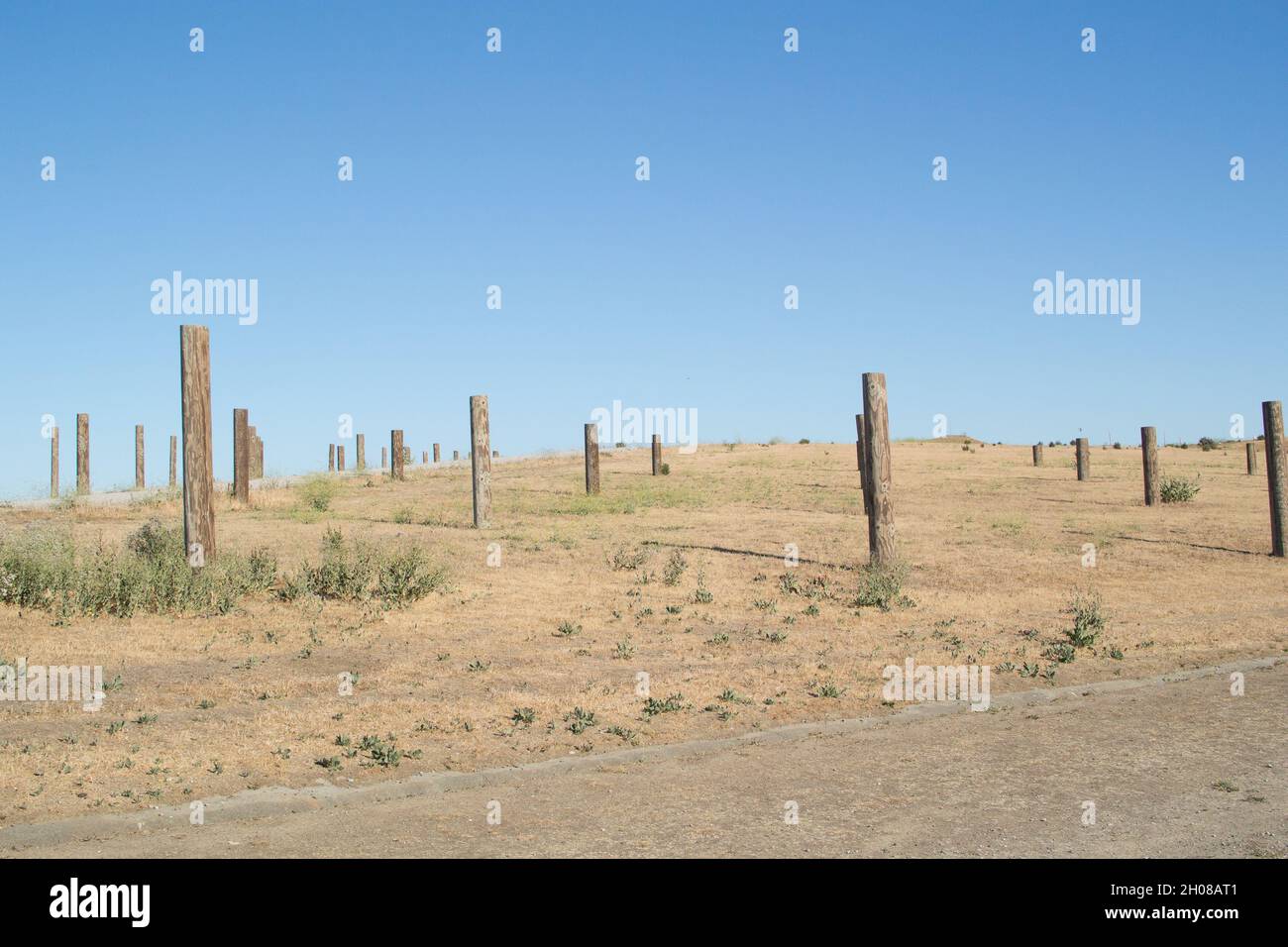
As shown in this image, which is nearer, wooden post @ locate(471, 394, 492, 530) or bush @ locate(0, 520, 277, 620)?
bush @ locate(0, 520, 277, 620)

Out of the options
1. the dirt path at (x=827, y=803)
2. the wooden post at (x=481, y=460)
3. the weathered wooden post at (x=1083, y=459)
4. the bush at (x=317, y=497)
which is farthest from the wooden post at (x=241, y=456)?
the weathered wooden post at (x=1083, y=459)

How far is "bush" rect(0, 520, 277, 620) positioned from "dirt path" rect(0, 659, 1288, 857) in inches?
248

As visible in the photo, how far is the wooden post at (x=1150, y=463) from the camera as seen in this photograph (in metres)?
27.4

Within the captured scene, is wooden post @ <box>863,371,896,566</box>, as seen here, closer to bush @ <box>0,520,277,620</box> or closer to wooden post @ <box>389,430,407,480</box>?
bush @ <box>0,520,277,620</box>

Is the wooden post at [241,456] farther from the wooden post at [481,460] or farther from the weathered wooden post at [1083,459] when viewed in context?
the weathered wooden post at [1083,459]

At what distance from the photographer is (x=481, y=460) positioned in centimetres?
2139

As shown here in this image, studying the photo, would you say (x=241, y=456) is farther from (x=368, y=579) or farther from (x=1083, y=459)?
(x=1083, y=459)

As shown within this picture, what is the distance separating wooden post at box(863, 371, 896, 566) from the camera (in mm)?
17219

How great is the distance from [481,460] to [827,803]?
15.2 meters

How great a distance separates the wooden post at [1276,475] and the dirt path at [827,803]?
1221cm

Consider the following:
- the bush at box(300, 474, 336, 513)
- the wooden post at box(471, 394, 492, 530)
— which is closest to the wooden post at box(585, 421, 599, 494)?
the bush at box(300, 474, 336, 513)
